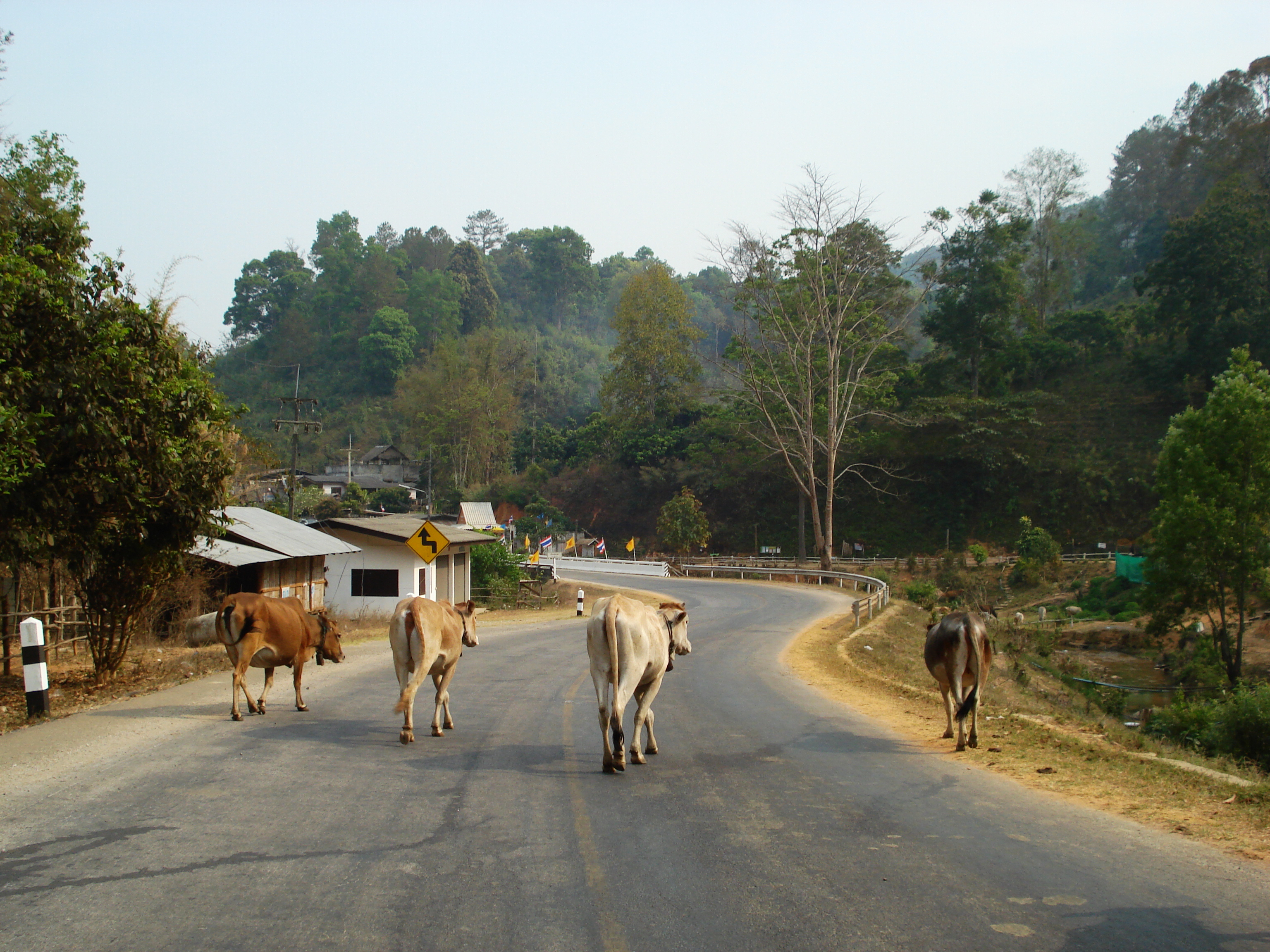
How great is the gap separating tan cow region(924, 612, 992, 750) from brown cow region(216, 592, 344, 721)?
784 centimetres

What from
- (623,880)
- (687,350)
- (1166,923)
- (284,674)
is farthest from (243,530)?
(687,350)

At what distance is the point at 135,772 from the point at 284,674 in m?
7.01

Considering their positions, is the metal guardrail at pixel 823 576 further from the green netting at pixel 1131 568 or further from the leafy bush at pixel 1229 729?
the green netting at pixel 1131 568

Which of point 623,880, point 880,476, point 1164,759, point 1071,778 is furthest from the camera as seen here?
point 880,476

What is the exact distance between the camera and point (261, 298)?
436 feet

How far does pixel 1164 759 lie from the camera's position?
956 cm

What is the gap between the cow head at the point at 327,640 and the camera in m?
12.4

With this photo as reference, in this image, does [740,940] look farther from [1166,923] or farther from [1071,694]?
[1071,694]

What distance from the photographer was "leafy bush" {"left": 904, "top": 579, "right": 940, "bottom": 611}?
3525cm

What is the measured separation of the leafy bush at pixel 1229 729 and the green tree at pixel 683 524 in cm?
4041

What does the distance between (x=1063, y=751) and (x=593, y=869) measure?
673 cm

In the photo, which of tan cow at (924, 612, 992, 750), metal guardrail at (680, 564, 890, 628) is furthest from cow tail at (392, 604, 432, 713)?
metal guardrail at (680, 564, 890, 628)

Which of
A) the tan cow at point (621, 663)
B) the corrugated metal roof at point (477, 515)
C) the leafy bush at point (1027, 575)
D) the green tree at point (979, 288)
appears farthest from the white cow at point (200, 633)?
the green tree at point (979, 288)

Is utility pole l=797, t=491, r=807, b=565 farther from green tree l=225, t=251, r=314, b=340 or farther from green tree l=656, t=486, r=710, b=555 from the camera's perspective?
green tree l=225, t=251, r=314, b=340
